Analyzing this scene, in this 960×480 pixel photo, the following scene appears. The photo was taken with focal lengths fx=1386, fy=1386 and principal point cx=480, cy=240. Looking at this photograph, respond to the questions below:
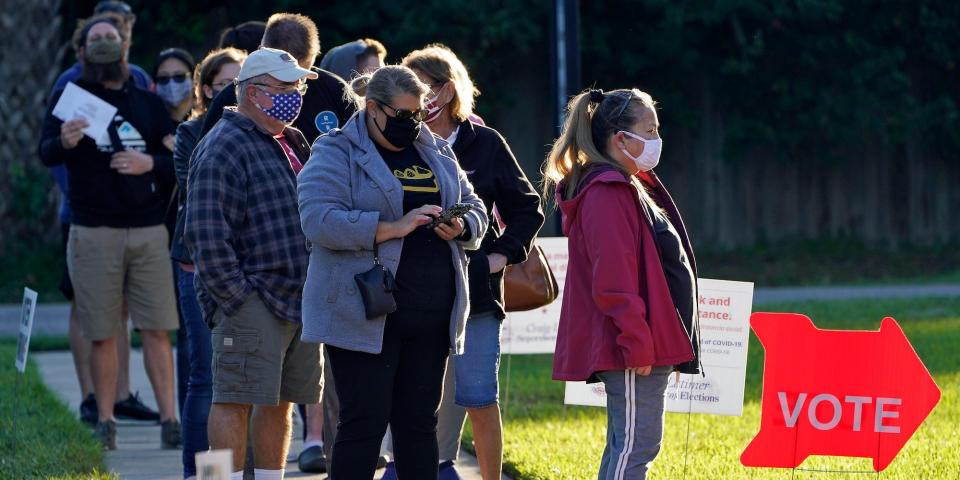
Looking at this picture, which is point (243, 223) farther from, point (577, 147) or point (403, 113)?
point (577, 147)

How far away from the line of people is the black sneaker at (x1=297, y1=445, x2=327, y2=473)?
→ 2 centimetres

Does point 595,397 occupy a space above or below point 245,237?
below

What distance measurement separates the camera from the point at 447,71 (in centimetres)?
557

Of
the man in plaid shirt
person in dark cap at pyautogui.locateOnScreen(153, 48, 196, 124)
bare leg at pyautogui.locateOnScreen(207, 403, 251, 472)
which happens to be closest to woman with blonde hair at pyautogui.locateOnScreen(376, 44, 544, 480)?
the man in plaid shirt

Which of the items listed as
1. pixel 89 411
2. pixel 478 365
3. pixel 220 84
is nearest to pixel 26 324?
pixel 220 84

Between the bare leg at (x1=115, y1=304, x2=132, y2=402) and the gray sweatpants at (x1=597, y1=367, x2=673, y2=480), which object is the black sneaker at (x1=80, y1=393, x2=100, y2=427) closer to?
the bare leg at (x1=115, y1=304, x2=132, y2=402)

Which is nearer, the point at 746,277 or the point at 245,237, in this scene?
the point at 245,237

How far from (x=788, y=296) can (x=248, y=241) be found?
10232 millimetres

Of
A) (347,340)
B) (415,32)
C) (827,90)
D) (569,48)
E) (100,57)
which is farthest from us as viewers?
(827,90)

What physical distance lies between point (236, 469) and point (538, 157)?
13.5 m

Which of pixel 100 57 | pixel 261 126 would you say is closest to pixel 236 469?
pixel 261 126

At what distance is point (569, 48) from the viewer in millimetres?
10070

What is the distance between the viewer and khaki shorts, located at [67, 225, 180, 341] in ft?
24.4

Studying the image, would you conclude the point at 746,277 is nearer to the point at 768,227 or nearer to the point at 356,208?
the point at 768,227
